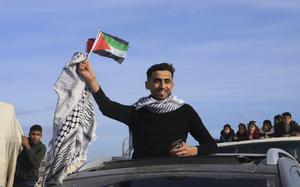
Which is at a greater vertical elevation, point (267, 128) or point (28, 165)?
point (267, 128)

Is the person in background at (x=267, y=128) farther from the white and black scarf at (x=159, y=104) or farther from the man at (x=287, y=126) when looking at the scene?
the white and black scarf at (x=159, y=104)

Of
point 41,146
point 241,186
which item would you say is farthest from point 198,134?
point 41,146

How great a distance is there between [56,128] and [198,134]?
1.08 m

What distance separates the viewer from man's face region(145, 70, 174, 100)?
5.17 m

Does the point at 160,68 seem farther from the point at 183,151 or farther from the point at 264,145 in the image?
the point at 264,145

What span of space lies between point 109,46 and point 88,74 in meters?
0.47

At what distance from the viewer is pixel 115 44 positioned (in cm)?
545

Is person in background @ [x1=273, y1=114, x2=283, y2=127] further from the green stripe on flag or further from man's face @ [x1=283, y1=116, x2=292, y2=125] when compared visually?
the green stripe on flag

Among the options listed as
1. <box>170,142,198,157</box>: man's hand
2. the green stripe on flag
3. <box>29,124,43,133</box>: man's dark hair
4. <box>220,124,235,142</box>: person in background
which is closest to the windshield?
<box>170,142,198,157</box>: man's hand

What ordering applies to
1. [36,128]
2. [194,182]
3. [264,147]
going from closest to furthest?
[194,182] → [264,147] → [36,128]

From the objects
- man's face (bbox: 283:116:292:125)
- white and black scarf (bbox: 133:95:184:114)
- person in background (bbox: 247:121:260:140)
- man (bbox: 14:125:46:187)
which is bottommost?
man (bbox: 14:125:46:187)

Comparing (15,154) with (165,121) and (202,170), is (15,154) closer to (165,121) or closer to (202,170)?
(165,121)

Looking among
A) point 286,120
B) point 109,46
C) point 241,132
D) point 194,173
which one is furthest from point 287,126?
point 194,173

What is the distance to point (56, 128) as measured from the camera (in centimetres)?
485
